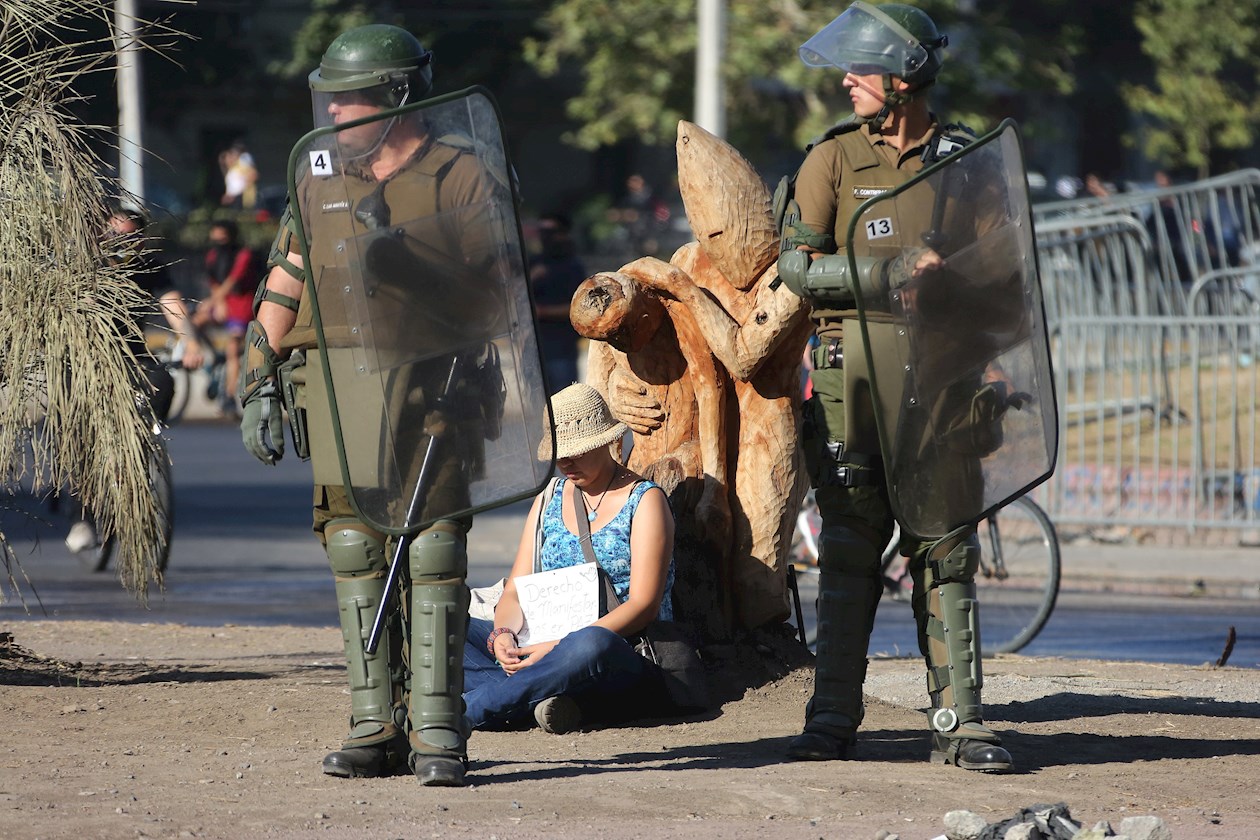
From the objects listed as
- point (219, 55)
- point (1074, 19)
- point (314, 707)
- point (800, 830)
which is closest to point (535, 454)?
point (800, 830)

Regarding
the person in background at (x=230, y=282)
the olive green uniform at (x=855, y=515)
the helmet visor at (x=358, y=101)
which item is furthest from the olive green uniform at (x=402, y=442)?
the person in background at (x=230, y=282)

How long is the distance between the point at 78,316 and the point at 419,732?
2.04m

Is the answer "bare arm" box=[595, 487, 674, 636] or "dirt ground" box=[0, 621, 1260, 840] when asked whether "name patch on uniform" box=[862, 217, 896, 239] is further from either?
"dirt ground" box=[0, 621, 1260, 840]

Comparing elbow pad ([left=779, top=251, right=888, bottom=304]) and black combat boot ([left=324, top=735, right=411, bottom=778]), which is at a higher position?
elbow pad ([left=779, top=251, right=888, bottom=304])

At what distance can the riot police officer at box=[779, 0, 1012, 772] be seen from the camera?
4.98 meters

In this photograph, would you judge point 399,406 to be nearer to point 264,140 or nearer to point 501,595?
point 501,595

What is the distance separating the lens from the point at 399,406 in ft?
15.3

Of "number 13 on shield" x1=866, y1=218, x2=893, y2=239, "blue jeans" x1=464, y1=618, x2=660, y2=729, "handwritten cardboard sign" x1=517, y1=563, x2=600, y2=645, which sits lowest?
"blue jeans" x1=464, y1=618, x2=660, y2=729

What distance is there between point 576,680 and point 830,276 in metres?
1.47

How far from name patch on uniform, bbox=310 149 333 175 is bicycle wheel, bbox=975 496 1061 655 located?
490cm

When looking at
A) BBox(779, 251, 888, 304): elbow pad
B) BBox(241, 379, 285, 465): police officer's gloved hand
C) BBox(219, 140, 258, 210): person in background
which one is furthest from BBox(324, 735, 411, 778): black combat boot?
BBox(219, 140, 258, 210): person in background

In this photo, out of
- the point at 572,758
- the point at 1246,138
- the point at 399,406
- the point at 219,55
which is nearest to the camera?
the point at 399,406

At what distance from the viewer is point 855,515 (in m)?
5.07

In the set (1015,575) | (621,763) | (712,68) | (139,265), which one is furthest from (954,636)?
(712,68)
